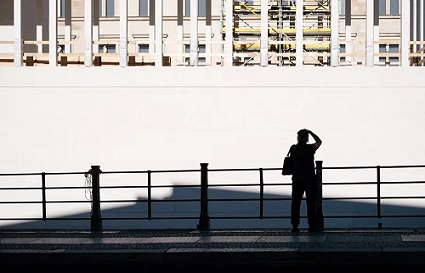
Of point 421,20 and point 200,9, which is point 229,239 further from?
point 200,9

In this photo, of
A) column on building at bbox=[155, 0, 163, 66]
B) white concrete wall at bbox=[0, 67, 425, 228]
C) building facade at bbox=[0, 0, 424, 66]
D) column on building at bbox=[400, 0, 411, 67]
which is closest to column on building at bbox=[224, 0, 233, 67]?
building facade at bbox=[0, 0, 424, 66]

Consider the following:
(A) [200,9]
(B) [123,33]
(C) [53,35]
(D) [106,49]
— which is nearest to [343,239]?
(B) [123,33]

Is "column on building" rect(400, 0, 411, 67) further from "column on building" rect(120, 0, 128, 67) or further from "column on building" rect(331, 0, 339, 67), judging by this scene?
"column on building" rect(120, 0, 128, 67)

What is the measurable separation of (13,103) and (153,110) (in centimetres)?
378

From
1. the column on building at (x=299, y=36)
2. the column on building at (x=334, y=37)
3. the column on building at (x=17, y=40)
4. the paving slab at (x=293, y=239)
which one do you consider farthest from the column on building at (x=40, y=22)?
the paving slab at (x=293, y=239)

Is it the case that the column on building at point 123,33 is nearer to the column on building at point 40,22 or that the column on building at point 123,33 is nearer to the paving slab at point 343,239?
the column on building at point 40,22

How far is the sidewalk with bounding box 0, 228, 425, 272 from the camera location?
473 inches

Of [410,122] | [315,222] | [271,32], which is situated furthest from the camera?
[271,32]
